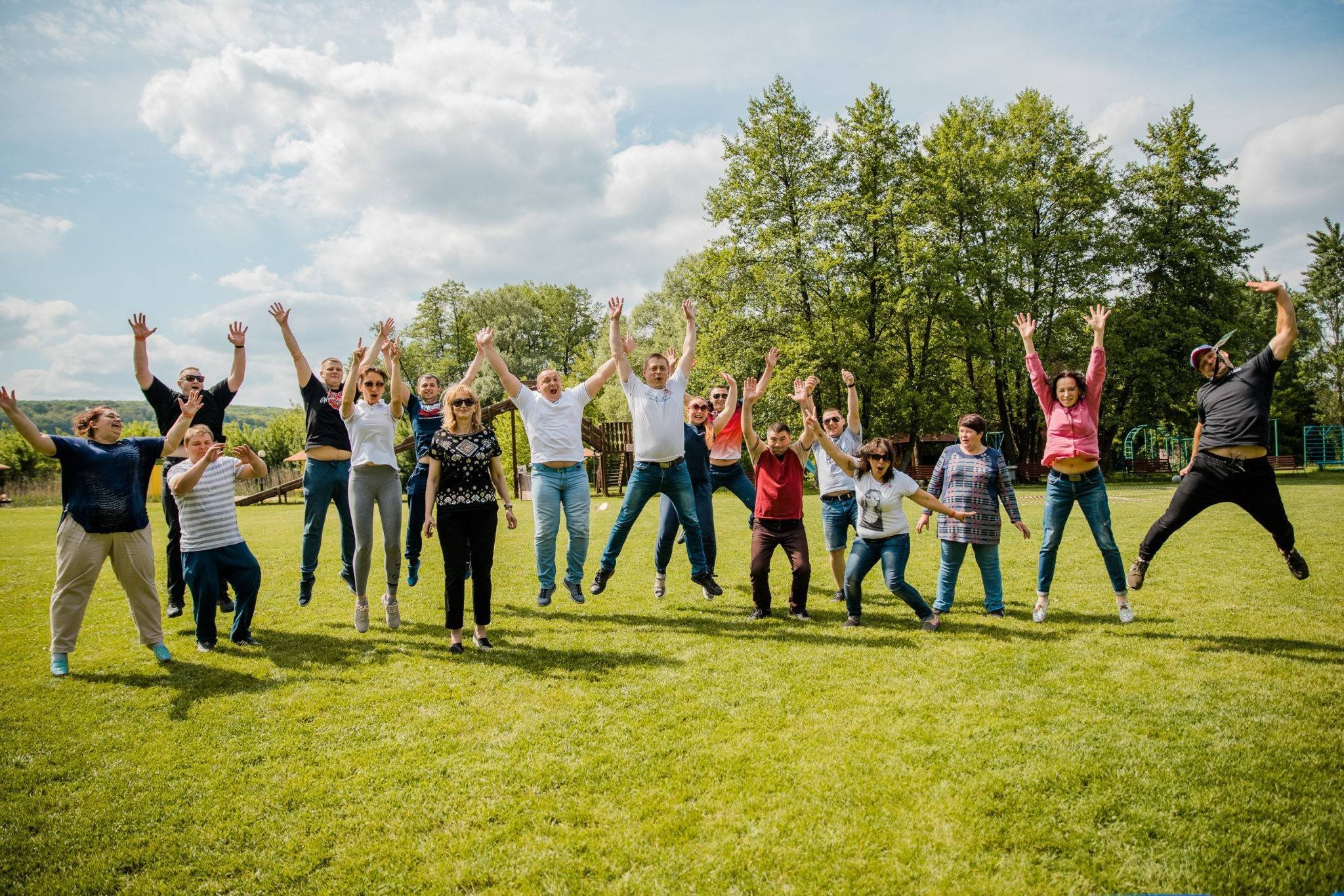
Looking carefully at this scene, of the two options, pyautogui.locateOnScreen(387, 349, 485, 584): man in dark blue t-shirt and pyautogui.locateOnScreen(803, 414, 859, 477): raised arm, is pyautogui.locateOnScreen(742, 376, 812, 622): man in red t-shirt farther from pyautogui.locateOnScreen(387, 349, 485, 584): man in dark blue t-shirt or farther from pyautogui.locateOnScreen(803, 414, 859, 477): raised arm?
pyautogui.locateOnScreen(387, 349, 485, 584): man in dark blue t-shirt

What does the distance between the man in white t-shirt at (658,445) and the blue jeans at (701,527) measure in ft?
0.88

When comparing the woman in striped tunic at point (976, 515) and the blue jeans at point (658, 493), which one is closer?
the woman in striped tunic at point (976, 515)

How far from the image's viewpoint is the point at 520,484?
3612 centimetres

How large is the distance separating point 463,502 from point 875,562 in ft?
12.3

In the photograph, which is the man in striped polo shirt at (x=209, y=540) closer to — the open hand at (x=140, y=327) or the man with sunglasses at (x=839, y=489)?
the open hand at (x=140, y=327)

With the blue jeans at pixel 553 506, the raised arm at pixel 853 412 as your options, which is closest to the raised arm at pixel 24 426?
the blue jeans at pixel 553 506

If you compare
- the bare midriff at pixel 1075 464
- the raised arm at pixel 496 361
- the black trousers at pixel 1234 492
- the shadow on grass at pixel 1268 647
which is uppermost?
the raised arm at pixel 496 361

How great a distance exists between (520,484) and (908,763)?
33514 millimetres

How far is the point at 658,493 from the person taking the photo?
7305mm

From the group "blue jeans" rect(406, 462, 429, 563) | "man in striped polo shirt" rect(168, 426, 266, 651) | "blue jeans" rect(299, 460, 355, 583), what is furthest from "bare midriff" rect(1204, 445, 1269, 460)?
"man in striped polo shirt" rect(168, 426, 266, 651)

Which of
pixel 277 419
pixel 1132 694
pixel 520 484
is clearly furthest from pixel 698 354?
pixel 277 419

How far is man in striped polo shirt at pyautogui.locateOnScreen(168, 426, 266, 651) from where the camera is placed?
630 centimetres

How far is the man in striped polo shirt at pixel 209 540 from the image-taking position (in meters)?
6.30

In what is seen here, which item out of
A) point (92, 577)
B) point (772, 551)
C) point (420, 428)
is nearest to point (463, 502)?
point (420, 428)
